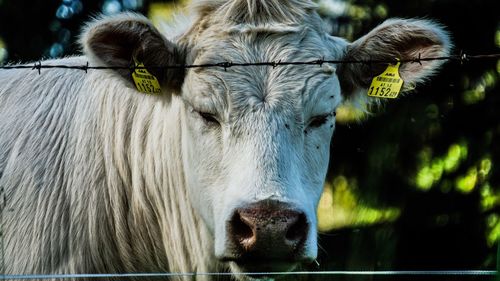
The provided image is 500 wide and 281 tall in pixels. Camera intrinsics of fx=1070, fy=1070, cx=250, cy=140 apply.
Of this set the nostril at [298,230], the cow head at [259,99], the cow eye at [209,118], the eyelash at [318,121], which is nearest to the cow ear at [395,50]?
the cow head at [259,99]

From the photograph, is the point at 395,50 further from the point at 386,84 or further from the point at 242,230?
the point at 242,230

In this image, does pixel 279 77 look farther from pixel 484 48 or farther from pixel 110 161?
pixel 484 48

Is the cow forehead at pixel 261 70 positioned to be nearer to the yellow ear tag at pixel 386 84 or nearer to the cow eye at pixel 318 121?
the cow eye at pixel 318 121

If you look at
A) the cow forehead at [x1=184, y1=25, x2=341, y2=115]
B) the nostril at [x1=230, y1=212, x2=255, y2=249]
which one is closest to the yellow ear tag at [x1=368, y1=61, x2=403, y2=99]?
the cow forehead at [x1=184, y1=25, x2=341, y2=115]

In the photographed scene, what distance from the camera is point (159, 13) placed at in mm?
9617

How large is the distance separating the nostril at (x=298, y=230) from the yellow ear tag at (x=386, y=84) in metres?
0.97

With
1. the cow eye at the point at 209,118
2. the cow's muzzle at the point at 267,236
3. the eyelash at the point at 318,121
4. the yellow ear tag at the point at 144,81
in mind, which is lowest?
the cow's muzzle at the point at 267,236

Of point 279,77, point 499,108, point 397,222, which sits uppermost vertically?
point 279,77

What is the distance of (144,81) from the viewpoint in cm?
472

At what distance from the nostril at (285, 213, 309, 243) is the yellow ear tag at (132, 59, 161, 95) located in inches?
39.7

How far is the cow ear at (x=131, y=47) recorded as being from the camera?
15.3 feet

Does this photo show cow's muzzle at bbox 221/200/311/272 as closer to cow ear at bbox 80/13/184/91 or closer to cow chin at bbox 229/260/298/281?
cow chin at bbox 229/260/298/281

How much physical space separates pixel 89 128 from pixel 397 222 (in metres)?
3.65

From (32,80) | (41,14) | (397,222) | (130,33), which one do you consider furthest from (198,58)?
(41,14)
